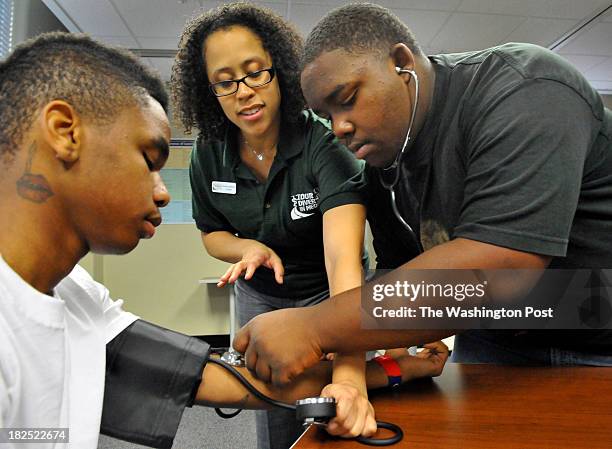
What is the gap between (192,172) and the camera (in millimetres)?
1294

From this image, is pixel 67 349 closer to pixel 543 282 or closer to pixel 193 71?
pixel 543 282


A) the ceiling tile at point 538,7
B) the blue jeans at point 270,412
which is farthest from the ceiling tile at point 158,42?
the blue jeans at point 270,412

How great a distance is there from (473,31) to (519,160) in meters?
3.72

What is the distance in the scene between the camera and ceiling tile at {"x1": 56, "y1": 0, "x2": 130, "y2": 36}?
3.32 metres

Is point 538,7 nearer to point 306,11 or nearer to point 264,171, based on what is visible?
point 306,11

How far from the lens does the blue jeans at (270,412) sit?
3.65 ft

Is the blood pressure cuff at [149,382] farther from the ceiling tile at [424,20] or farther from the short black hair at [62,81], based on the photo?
the ceiling tile at [424,20]

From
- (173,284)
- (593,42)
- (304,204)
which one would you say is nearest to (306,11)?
(173,284)

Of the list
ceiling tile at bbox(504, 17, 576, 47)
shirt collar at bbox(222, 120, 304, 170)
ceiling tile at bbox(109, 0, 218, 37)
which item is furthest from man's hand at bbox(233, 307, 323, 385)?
ceiling tile at bbox(504, 17, 576, 47)

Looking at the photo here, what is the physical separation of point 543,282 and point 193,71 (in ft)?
3.29

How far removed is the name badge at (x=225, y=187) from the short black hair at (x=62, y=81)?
57 centimetres

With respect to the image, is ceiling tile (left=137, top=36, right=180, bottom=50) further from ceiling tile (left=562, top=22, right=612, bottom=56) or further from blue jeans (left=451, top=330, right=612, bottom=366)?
blue jeans (left=451, top=330, right=612, bottom=366)

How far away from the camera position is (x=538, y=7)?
3531 millimetres

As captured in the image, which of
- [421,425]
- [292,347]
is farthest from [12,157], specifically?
[421,425]
